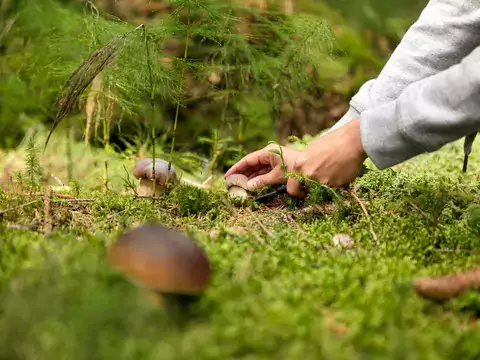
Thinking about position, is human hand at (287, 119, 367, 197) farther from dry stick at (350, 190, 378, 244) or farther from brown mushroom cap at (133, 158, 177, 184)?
brown mushroom cap at (133, 158, 177, 184)

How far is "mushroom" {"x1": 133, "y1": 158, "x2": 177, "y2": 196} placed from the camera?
2.86 m

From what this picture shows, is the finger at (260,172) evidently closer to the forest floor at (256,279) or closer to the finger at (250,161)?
the finger at (250,161)

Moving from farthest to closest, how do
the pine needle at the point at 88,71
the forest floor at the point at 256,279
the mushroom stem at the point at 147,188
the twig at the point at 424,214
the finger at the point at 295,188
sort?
the mushroom stem at the point at 147,188
the finger at the point at 295,188
the twig at the point at 424,214
the pine needle at the point at 88,71
the forest floor at the point at 256,279

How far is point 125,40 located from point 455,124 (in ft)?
4.61

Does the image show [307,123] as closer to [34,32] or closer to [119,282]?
[34,32]

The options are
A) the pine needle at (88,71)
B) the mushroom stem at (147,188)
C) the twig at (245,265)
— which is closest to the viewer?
the twig at (245,265)

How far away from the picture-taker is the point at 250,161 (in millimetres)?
2820

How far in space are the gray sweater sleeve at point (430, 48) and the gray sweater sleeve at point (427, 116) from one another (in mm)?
379

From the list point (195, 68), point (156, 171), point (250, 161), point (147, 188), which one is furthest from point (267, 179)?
point (195, 68)

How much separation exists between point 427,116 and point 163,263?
1.28 m

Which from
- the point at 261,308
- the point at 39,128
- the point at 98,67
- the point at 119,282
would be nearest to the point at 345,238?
the point at 261,308

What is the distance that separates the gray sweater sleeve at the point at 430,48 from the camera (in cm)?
251

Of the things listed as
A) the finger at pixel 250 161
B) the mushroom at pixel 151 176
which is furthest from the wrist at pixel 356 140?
the mushroom at pixel 151 176

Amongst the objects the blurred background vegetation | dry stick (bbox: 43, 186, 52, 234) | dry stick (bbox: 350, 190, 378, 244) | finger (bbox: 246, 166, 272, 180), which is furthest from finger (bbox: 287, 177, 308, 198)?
dry stick (bbox: 43, 186, 52, 234)
